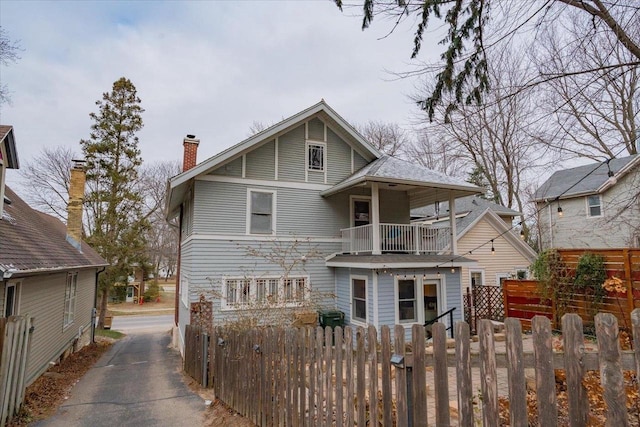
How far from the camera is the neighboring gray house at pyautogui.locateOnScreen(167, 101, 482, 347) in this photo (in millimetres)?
11586

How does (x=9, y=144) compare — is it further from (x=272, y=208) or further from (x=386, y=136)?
(x=386, y=136)

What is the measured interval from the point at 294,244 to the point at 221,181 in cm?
334

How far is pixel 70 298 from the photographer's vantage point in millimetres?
12555

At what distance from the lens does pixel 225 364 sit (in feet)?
20.5

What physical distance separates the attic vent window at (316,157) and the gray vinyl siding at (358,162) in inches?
55.9

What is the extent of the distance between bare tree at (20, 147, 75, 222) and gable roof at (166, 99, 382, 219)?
575 inches

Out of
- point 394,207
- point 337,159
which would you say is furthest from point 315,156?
point 394,207

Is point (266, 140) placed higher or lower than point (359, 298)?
higher

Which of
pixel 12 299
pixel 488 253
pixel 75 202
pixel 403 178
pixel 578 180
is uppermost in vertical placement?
pixel 578 180

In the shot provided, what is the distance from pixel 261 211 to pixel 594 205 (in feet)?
63.8

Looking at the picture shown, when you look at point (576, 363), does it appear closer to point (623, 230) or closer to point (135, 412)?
point (135, 412)

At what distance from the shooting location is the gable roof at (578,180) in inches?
802

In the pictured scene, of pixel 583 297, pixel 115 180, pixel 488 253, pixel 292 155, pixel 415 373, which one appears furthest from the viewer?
pixel 115 180

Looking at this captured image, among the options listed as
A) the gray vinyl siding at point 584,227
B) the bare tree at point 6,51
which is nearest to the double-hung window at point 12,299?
the bare tree at point 6,51
